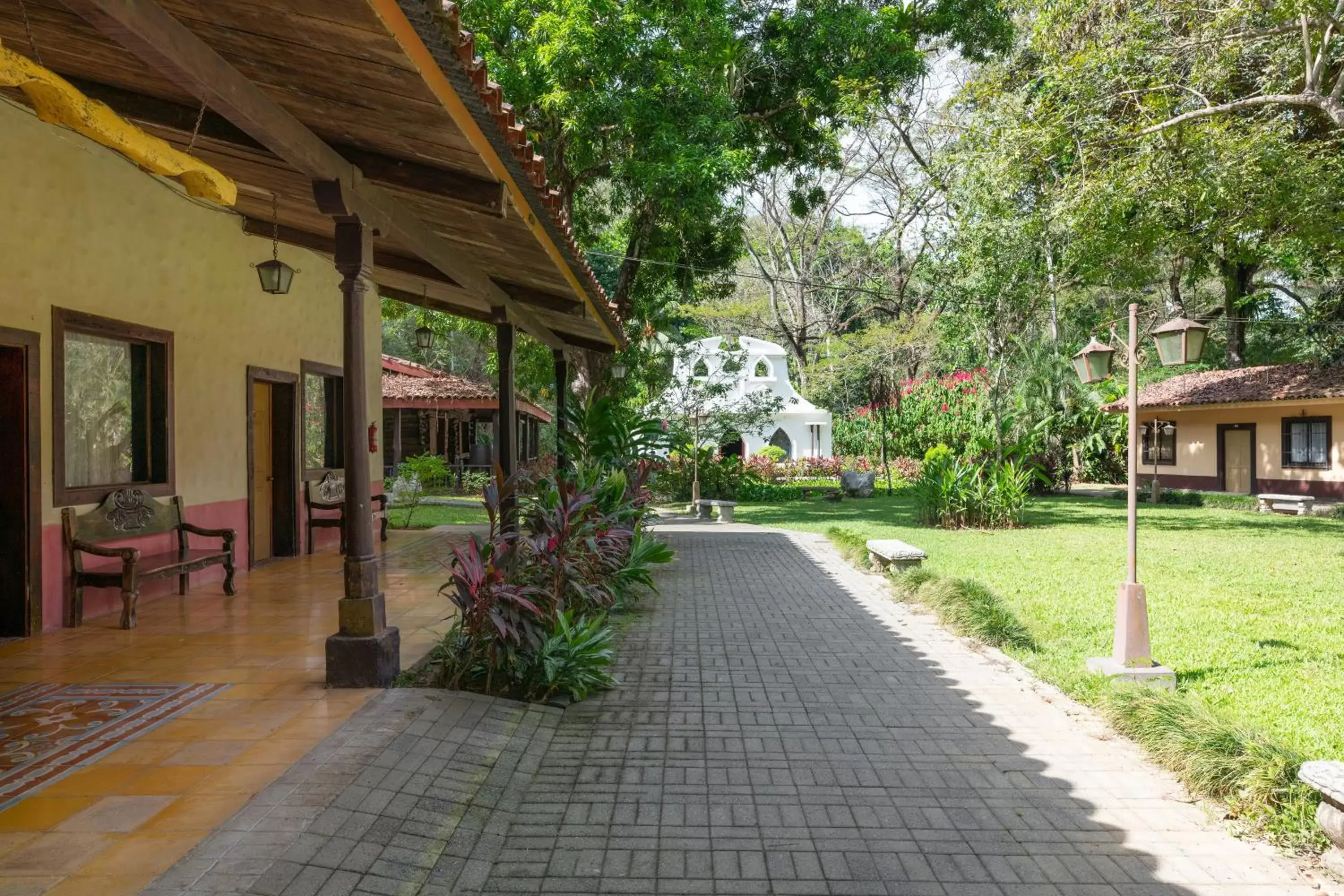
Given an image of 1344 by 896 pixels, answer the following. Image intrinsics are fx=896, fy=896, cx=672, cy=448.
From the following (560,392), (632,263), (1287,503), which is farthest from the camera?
(1287,503)

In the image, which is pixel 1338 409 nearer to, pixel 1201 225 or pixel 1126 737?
pixel 1201 225

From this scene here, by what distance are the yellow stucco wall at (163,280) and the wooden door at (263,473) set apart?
0.37 metres

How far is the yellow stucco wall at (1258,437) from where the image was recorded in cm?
2080

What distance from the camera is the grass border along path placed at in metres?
3.59

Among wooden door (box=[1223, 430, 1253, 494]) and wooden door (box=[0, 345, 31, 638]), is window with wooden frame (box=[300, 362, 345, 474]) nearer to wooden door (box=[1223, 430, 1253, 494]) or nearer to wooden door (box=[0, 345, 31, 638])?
wooden door (box=[0, 345, 31, 638])

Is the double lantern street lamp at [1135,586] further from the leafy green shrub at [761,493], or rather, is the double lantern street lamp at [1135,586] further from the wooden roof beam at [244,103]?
the leafy green shrub at [761,493]

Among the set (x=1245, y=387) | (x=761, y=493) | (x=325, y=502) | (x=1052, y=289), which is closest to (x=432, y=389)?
(x=761, y=493)

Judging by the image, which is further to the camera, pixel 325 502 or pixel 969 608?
pixel 325 502

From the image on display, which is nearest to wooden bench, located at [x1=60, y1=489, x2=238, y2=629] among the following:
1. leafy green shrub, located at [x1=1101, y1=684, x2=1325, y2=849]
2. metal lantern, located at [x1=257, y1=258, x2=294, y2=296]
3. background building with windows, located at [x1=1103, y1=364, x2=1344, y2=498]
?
metal lantern, located at [x1=257, y1=258, x2=294, y2=296]

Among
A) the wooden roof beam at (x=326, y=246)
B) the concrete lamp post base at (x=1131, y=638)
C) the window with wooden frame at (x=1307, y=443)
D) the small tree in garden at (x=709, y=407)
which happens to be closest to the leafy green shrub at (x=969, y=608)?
the concrete lamp post base at (x=1131, y=638)

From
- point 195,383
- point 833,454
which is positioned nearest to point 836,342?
point 833,454

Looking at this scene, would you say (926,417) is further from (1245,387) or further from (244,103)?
(244,103)

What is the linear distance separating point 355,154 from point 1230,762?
530 cm

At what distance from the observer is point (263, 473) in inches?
385
